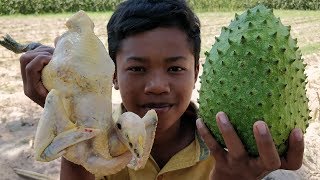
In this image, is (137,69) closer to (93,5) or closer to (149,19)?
(149,19)

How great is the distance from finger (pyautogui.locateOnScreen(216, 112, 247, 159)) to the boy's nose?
47 cm

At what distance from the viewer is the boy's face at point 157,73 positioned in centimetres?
216

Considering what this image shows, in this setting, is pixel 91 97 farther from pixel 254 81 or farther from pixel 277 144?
pixel 277 144

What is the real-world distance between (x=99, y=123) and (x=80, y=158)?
0.37ft

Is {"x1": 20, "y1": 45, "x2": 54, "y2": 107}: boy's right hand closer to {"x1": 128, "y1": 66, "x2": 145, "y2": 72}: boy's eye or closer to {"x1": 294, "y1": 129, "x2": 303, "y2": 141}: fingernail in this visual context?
{"x1": 128, "y1": 66, "x2": 145, "y2": 72}: boy's eye

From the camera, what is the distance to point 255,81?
1683 millimetres

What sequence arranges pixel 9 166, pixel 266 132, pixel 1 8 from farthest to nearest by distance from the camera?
pixel 1 8 → pixel 9 166 → pixel 266 132

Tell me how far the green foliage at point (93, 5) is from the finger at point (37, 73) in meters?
19.5

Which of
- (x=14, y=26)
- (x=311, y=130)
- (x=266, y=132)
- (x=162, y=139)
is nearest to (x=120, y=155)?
(x=266, y=132)

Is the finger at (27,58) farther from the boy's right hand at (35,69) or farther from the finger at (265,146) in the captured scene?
the finger at (265,146)

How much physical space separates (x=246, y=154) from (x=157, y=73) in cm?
60

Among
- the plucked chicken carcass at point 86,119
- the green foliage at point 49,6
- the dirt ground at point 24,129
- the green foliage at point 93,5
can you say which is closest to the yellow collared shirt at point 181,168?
the plucked chicken carcass at point 86,119

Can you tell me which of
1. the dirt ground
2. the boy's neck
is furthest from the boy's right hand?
the dirt ground

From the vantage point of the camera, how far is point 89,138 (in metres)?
1.32
